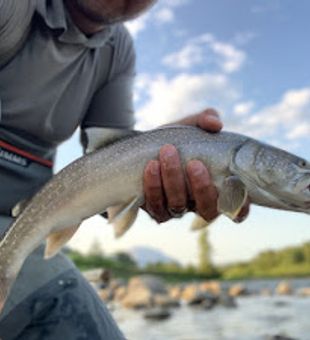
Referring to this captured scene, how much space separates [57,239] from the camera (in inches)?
103

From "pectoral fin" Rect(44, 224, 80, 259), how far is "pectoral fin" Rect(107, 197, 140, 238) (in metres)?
0.15

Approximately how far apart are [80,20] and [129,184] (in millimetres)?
1133

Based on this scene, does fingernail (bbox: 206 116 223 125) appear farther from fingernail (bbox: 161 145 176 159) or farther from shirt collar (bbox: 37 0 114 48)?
shirt collar (bbox: 37 0 114 48)

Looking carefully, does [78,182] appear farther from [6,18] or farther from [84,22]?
[84,22]

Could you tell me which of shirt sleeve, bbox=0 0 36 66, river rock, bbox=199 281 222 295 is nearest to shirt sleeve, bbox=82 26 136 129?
shirt sleeve, bbox=0 0 36 66

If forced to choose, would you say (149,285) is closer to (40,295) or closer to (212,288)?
(212,288)

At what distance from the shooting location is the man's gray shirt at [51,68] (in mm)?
3043

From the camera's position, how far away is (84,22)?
332cm

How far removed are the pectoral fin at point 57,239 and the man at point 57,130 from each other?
36cm

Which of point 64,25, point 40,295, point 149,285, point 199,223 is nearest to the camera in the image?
point 199,223

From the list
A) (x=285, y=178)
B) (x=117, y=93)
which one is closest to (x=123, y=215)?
(x=285, y=178)

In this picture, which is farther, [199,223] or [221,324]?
[221,324]

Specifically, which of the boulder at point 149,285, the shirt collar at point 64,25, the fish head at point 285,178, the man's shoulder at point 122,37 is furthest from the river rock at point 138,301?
Answer: the fish head at point 285,178

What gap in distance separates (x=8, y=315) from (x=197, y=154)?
1181mm
